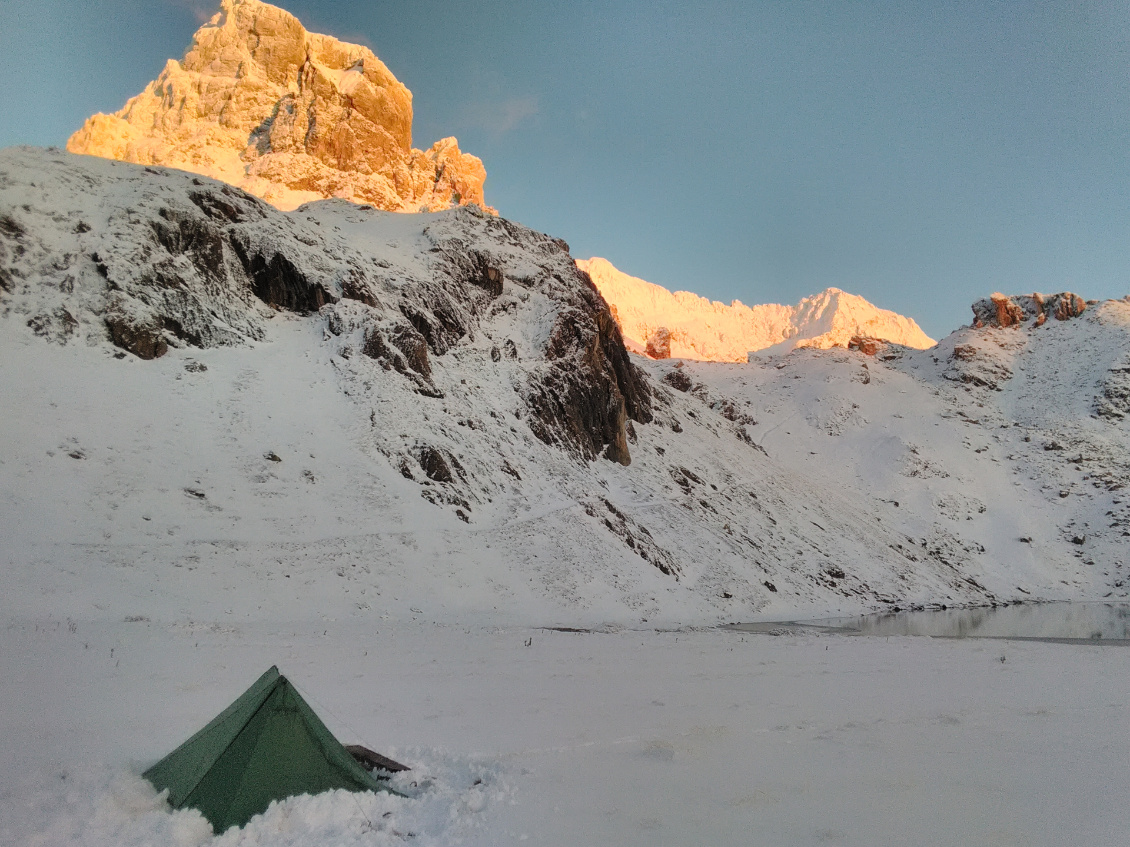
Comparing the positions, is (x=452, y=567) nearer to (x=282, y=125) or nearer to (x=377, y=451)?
(x=377, y=451)

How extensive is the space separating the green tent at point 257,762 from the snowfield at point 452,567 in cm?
24

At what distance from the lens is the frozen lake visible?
31.8 meters

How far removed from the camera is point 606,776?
8.06m

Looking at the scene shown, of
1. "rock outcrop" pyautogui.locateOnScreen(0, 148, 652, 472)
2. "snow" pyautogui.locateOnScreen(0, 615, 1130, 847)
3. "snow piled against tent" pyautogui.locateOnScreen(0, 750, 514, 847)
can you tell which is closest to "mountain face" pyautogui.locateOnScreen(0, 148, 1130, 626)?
"rock outcrop" pyautogui.locateOnScreen(0, 148, 652, 472)

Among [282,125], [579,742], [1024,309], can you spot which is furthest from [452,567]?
[1024,309]

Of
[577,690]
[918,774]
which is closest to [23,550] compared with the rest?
[577,690]

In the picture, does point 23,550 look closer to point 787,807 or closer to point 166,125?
point 787,807

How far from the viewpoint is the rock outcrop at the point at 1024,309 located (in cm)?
11681

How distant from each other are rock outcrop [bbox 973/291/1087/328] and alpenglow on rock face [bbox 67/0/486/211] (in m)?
96.4

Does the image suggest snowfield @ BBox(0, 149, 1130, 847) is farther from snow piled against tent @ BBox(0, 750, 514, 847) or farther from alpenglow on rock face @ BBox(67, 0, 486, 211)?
alpenglow on rock face @ BBox(67, 0, 486, 211)

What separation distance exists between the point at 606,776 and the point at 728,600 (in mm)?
28732

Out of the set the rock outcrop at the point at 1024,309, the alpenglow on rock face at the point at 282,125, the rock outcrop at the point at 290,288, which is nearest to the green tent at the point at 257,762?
the rock outcrop at the point at 290,288

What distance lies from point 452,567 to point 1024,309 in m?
134

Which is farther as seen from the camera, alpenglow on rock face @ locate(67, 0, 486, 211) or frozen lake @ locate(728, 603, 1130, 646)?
alpenglow on rock face @ locate(67, 0, 486, 211)
